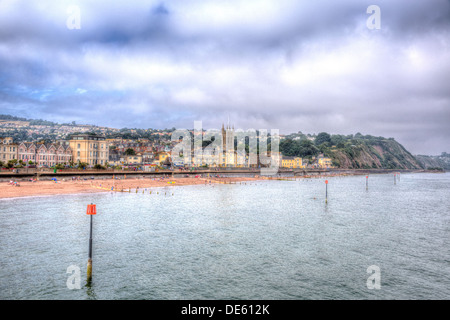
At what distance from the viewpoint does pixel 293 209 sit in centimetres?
4144

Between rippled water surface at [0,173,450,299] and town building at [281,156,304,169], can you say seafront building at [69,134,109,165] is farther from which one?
town building at [281,156,304,169]

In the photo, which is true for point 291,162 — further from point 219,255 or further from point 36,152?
point 219,255

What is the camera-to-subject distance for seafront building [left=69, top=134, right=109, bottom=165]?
99.8 m

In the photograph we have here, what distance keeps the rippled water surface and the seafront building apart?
6827cm

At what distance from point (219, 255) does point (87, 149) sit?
92.4 m

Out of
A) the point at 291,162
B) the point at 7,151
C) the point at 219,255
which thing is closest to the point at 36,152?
the point at 7,151

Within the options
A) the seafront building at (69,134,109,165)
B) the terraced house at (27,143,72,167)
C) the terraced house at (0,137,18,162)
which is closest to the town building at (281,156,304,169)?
the seafront building at (69,134,109,165)

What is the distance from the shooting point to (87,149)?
A: 327 ft

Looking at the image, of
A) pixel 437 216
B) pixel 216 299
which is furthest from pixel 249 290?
pixel 437 216

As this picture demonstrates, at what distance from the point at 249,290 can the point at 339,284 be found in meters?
4.66

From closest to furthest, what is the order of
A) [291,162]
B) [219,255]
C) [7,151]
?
[219,255], [7,151], [291,162]

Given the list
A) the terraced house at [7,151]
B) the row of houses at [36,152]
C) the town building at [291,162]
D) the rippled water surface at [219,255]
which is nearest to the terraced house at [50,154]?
the row of houses at [36,152]

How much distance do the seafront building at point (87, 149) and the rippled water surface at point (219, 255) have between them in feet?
224
